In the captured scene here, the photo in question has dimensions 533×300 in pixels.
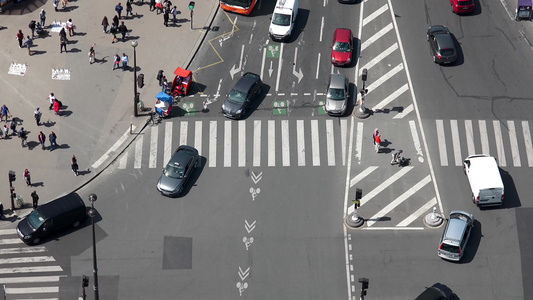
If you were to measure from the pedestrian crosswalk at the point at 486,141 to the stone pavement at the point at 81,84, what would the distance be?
23588 mm

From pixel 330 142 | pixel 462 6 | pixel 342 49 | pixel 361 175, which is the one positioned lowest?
pixel 361 175

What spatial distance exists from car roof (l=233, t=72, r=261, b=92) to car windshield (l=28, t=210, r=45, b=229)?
19.7m

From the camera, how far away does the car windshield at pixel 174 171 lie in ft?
304

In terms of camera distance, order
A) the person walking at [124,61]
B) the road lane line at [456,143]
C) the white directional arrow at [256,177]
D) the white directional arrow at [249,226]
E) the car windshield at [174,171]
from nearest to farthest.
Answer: the white directional arrow at [249,226]
the car windshield at [174,171]
the white directional arrow at [256,177]
the road lane line at [456,143]
the person walking at [124,61]

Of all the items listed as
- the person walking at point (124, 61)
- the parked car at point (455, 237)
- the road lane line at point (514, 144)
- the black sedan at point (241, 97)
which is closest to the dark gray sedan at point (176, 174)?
the black sedan at point (241, 97)

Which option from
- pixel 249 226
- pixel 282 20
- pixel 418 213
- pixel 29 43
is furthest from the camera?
pixel 29 43

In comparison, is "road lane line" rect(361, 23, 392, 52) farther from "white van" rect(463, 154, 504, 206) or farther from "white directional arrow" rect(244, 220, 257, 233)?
"white directional arrow" rect(244, 220, 257, 233)

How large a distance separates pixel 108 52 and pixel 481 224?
119 ft

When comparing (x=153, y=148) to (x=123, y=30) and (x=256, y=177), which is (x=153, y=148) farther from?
(x=123, y=30)

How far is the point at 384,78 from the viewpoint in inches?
3994

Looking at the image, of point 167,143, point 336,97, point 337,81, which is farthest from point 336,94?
point 167,143

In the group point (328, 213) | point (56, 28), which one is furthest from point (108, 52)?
point (328, 213)

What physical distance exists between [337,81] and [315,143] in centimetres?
603

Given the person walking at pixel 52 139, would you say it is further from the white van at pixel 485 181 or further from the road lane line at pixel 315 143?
the white van at pixel 485 181
